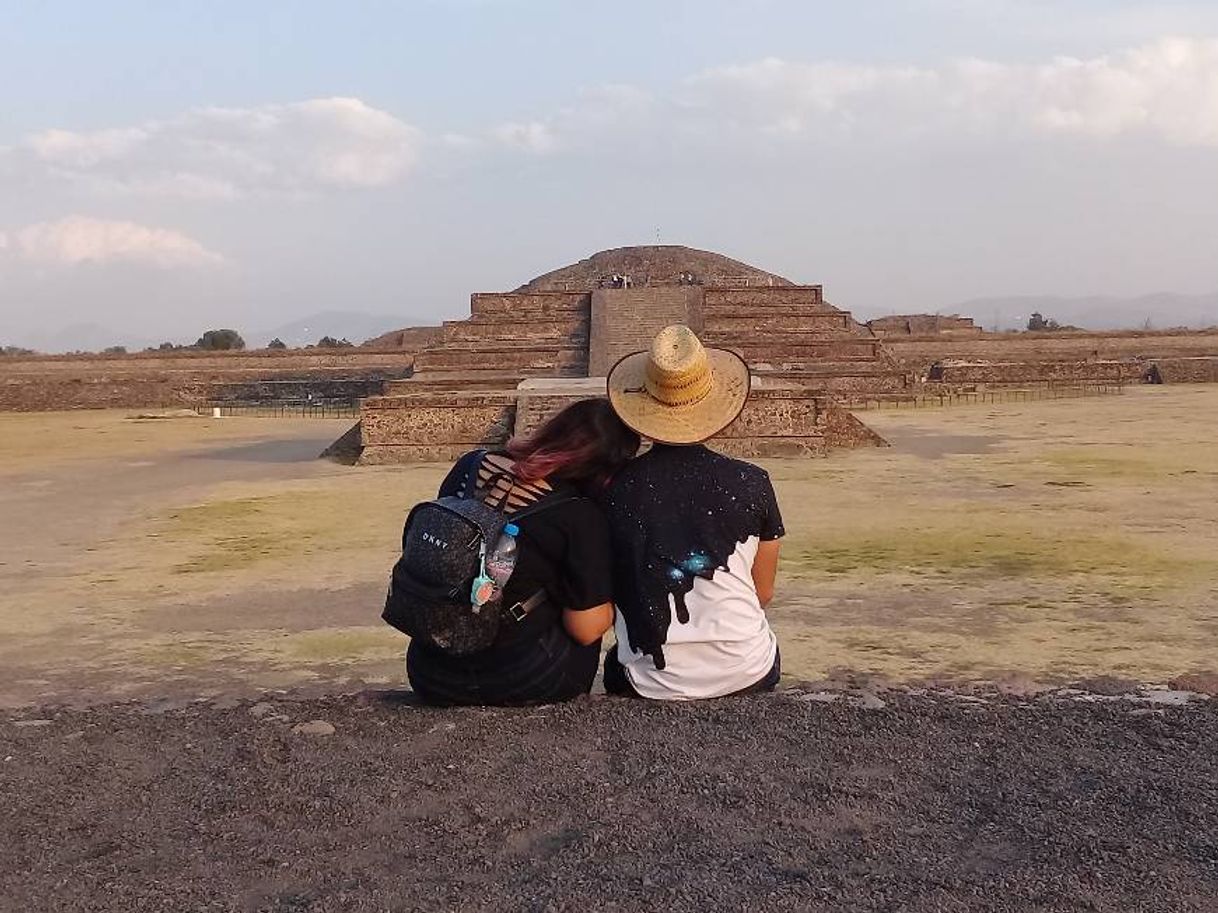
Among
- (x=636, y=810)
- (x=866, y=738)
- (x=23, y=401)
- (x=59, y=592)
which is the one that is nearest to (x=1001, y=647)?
(x=866, y=738)

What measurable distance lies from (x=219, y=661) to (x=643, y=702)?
2.57 m

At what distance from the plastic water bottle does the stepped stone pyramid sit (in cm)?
1082

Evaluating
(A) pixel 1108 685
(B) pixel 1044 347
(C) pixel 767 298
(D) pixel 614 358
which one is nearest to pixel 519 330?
(D) pixel 614 358

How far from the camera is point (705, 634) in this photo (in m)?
3.17

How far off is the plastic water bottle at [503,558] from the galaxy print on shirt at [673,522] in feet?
1.13

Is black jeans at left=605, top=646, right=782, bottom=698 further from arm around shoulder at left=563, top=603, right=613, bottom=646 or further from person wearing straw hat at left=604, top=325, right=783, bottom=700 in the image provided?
arm around shoulder at left=563, top=603, right=613, bottom=646

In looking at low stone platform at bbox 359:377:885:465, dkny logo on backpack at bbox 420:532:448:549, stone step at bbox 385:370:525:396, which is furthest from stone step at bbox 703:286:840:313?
dkny logo on backpack at bbox 420:532:448:549

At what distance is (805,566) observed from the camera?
7105mm

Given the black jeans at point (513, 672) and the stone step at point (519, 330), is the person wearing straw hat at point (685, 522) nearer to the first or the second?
the black jeans at point (513, 672)

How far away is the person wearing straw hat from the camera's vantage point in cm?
305

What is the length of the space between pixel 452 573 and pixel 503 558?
122mm

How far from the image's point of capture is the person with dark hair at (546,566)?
9.61 feet

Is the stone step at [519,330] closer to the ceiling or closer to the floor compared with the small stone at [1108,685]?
closer to the ceiling

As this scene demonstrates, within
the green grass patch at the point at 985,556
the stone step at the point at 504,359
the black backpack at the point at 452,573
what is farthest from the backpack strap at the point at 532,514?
the stone step at the point at 504,359
